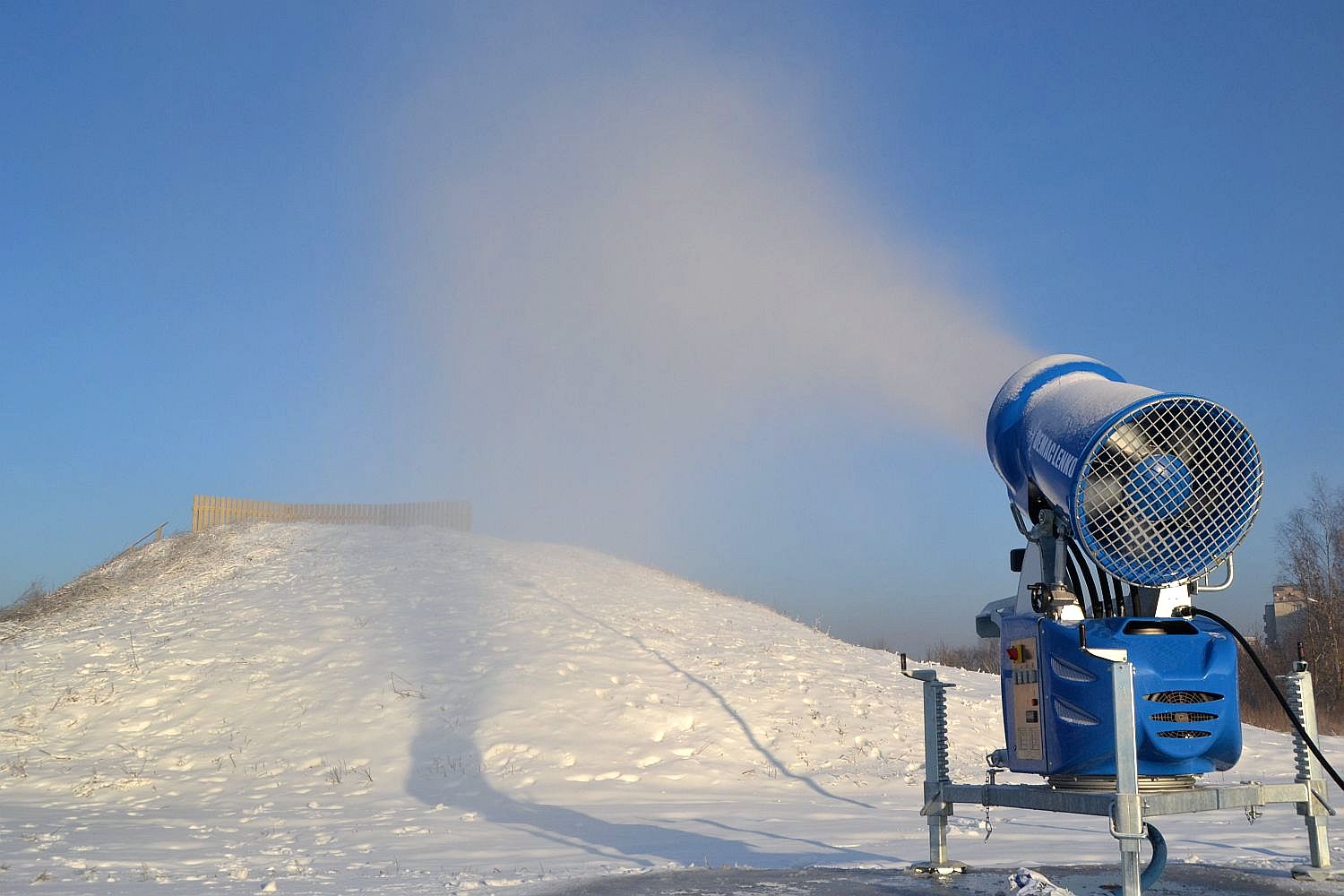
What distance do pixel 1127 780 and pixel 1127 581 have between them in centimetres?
124

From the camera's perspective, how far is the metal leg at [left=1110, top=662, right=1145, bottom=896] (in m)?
5.36

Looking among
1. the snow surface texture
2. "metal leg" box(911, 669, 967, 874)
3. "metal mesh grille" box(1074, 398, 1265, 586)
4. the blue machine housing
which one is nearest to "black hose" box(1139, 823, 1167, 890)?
the blue machine housing

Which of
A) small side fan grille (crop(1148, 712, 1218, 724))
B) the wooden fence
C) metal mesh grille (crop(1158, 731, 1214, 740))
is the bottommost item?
metal mesh grille (crop(1158, 731, 1214, 740))

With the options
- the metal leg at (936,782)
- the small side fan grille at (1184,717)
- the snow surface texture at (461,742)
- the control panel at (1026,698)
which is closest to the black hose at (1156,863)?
the control panel at (1026,698)

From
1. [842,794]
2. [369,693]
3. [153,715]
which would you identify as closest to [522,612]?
[369,693]

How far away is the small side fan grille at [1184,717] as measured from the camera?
5.66m

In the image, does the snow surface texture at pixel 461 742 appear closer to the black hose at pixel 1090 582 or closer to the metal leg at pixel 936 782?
the metal leg at pixel 936 782

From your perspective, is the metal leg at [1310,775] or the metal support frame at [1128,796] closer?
the metal support frame at [1128,796]

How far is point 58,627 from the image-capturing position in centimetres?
2480

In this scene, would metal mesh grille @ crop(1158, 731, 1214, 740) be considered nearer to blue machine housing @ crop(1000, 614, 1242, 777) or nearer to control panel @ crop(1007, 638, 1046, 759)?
blue machine housing @ crop(1000, 614, 1242, 777)

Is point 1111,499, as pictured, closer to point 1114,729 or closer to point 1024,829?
point 1114,729

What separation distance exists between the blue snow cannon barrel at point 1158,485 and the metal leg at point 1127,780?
3.18ft

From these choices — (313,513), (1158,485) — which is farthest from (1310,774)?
(313,513)

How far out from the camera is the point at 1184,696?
5.70 m
